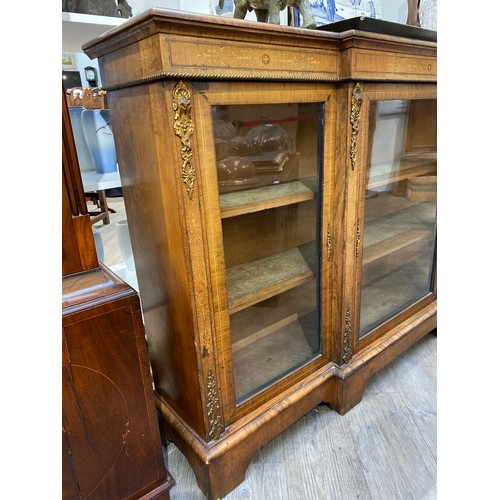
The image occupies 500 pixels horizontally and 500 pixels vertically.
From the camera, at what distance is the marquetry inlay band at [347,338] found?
3.76ft

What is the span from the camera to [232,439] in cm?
95

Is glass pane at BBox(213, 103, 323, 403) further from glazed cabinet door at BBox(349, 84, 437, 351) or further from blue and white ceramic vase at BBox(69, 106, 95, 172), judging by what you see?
blue and white ceramic vase at BBox(69, 106, 95, 172)

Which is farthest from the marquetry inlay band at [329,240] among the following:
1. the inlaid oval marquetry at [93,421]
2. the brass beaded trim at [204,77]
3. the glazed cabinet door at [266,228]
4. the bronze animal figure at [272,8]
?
the inlaid oval marquetry at [93,421]

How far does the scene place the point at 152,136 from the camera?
0.74 metres

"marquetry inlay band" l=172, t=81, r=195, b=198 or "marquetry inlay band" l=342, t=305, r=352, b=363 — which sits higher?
"marquetry inlay band" l=172, t=81, r=195, b=198

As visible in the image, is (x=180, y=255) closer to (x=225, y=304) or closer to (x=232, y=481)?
(x=225, y=304)

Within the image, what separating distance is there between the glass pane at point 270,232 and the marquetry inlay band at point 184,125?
0.08 m

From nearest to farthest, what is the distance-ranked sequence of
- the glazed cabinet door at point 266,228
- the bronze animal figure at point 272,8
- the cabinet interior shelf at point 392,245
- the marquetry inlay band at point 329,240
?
the glazed cabinet door at point 266,228 < the bronze animal figure at point 272,8 < the marquetry inlay band at point 329,240 < the cabinet interior shelf at point 392,245

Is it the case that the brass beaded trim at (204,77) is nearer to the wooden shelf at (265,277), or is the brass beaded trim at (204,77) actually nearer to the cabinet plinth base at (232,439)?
the wooden shelf at (265,277)

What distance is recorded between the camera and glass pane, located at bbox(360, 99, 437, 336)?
1188mm

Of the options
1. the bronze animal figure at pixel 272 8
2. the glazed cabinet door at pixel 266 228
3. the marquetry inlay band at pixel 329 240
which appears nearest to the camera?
the glazed cabinet door at pixel 266 228

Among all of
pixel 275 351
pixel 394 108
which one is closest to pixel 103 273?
pixel 275 351

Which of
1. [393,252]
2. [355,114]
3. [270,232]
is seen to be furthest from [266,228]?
[393,252]

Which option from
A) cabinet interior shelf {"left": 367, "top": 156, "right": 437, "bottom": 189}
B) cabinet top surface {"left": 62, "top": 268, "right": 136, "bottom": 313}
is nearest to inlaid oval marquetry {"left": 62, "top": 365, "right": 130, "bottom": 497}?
cabinet top surface {"left": 62, "top": 268, "right": 136, "bottom": 313}
